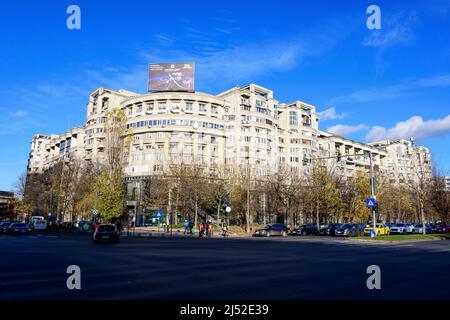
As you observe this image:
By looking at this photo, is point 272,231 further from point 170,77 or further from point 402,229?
point 170,77

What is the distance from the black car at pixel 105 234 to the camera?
26109 mm

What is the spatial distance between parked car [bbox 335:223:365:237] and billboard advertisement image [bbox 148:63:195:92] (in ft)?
154

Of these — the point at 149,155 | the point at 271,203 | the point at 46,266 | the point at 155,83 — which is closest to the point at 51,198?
the point at 149,155

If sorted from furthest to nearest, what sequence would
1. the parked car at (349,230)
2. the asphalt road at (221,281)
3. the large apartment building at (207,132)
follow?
the large apartment building at (207,132)
the parked car at (349,230)
the asphalt road at (221,281)

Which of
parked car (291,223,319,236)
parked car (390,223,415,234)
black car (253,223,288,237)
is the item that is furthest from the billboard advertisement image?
parked car (390,223,415,234)

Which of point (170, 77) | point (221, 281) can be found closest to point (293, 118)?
point (170, 77)

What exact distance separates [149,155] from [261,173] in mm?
24974

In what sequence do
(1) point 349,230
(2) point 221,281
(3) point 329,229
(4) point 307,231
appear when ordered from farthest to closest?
(4) point 307,231, (3) point 329,229, (1) point 349,230, (2) point 221,281

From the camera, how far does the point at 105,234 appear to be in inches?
1033

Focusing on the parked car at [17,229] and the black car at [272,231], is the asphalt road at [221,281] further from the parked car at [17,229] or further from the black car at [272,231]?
the parked car at [17,229]

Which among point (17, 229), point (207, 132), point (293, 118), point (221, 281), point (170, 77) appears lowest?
point (17, 229)

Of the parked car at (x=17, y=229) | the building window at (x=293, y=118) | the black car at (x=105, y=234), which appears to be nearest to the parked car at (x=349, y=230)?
the black car at (x=105, y=234)

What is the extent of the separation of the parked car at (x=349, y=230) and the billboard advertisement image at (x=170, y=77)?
4695 centimetres

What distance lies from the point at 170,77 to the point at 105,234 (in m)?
54.7
